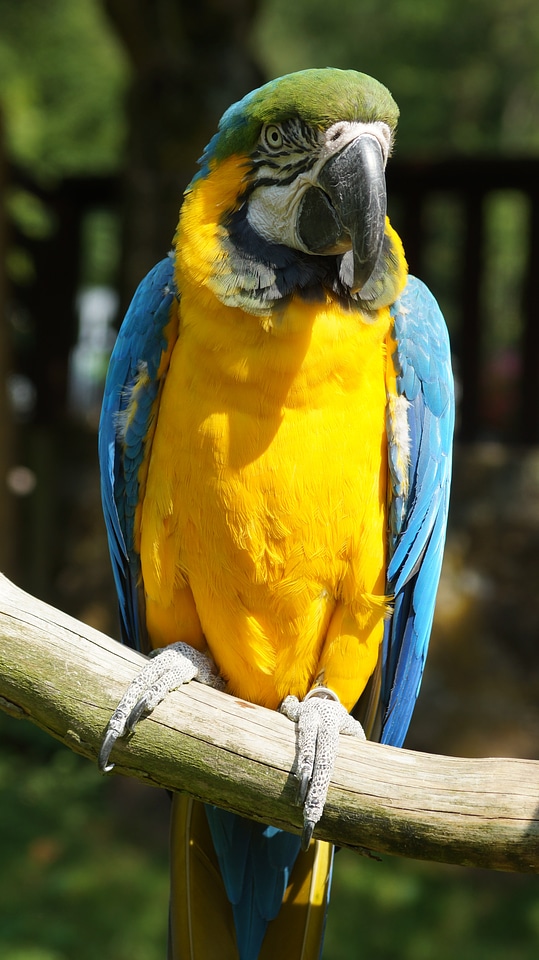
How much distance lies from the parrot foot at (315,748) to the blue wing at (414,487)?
309 mm

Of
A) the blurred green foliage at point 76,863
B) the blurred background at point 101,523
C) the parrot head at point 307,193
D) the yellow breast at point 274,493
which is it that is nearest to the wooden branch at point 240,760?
the yellow breast at point 274,493

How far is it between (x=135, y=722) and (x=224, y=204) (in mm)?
1249

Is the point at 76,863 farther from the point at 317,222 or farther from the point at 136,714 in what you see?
the point at 317,222

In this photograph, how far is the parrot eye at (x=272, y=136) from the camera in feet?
6.72

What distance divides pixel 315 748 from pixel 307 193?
1.28 meters

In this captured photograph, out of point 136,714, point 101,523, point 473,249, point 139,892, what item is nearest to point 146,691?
point 136,714

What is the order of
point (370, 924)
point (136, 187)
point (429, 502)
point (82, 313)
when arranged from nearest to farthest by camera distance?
point (429, 502) < point (370, 924) < point (136, 187) < point (82, 313)

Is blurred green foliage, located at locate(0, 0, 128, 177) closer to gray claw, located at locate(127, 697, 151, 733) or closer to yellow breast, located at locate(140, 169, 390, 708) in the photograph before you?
yellow breast, located at locate(140, 169, 390, 708)

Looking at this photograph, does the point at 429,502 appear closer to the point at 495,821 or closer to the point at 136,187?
the point at 495,821

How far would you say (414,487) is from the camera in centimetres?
243

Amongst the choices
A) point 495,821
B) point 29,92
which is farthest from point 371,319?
point 29,92

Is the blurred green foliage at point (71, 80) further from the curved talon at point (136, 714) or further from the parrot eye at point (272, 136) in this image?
the curved talon at point (136, 714)

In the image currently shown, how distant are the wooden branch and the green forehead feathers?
4.12 ft

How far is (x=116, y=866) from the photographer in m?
5.00
